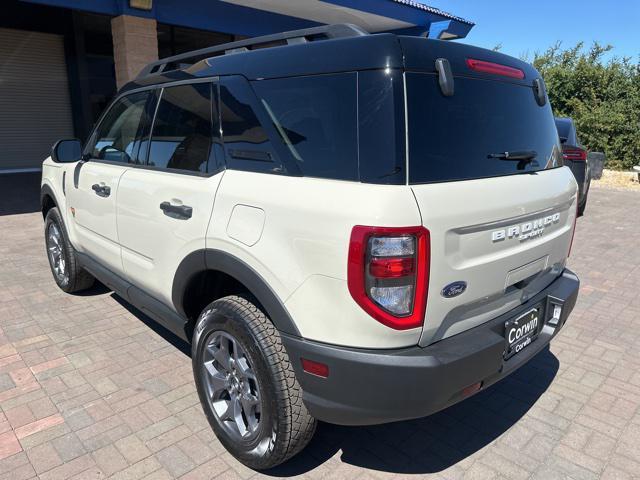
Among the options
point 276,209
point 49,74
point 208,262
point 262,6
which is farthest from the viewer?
point 49,74

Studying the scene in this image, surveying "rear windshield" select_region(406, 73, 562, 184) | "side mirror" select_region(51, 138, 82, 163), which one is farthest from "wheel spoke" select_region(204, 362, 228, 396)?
"side mirror" select_region(51, 138, 82, 163)

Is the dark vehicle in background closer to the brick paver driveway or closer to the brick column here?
the brick paver driveway

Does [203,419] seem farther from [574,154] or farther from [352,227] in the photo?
[574,154]

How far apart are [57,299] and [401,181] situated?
155 inches

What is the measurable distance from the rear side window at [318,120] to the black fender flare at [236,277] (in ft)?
1.68

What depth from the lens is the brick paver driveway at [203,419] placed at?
8.03 feet

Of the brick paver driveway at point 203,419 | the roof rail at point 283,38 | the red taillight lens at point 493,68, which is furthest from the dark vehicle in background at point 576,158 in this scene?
the roof rail at point 283,38

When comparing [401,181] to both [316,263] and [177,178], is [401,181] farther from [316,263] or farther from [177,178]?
[177,178]

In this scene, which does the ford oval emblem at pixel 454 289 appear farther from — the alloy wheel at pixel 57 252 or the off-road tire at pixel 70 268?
the alloy wheel at pixel 57 252

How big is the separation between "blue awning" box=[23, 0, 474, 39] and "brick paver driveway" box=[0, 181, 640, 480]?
24.0 ft

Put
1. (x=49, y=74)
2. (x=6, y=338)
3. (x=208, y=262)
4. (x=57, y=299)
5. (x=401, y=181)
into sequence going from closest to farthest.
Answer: (x=401, y=181) → (x=208, y=262) → (x=6, y=338) → (x=57, y=299) → (x=49, y=74)

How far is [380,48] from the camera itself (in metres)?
1.92

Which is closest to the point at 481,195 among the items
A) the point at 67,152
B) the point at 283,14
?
the point at 67,152

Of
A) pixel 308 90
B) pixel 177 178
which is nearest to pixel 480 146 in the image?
pixel 308 90
